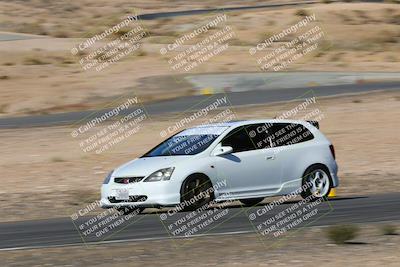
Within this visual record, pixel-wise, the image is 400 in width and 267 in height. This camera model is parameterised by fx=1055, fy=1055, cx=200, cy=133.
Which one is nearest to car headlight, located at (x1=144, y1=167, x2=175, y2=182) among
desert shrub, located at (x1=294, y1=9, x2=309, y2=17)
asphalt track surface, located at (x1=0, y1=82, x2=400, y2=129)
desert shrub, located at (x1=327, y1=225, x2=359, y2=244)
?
desert shrub, located at (x1=327, y1=225, x2=359, y2=244)

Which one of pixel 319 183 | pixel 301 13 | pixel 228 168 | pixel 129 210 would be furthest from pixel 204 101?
pixel 301 13

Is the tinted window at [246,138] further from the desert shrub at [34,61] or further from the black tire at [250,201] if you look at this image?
the desert shrub at [34,61]

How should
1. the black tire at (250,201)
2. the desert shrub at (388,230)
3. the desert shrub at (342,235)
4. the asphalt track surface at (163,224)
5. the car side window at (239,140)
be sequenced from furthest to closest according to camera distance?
the black tire at (250,201) → the car side window at (239,140) → the asphalt track surface at (163,224) → the desert shrub at (388,230) → the desert shrub at (342,235)

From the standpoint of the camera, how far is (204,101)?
36.0 meters

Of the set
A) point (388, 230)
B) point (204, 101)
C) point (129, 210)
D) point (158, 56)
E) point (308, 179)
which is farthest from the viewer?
point (158, 56)

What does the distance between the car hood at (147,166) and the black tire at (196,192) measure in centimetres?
37

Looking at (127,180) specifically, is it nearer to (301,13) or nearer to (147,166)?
(147,166)

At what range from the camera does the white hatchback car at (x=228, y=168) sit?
16500 mm

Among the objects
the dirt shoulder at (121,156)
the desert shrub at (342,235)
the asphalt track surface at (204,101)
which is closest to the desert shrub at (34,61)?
the asphalt track surface at (204,101)

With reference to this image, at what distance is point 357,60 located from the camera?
50.4 meters

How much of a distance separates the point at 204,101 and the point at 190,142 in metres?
18.6

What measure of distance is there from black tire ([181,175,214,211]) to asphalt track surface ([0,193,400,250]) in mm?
201

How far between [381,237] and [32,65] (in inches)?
1401

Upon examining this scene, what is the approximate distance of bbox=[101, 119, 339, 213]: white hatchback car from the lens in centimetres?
1650
